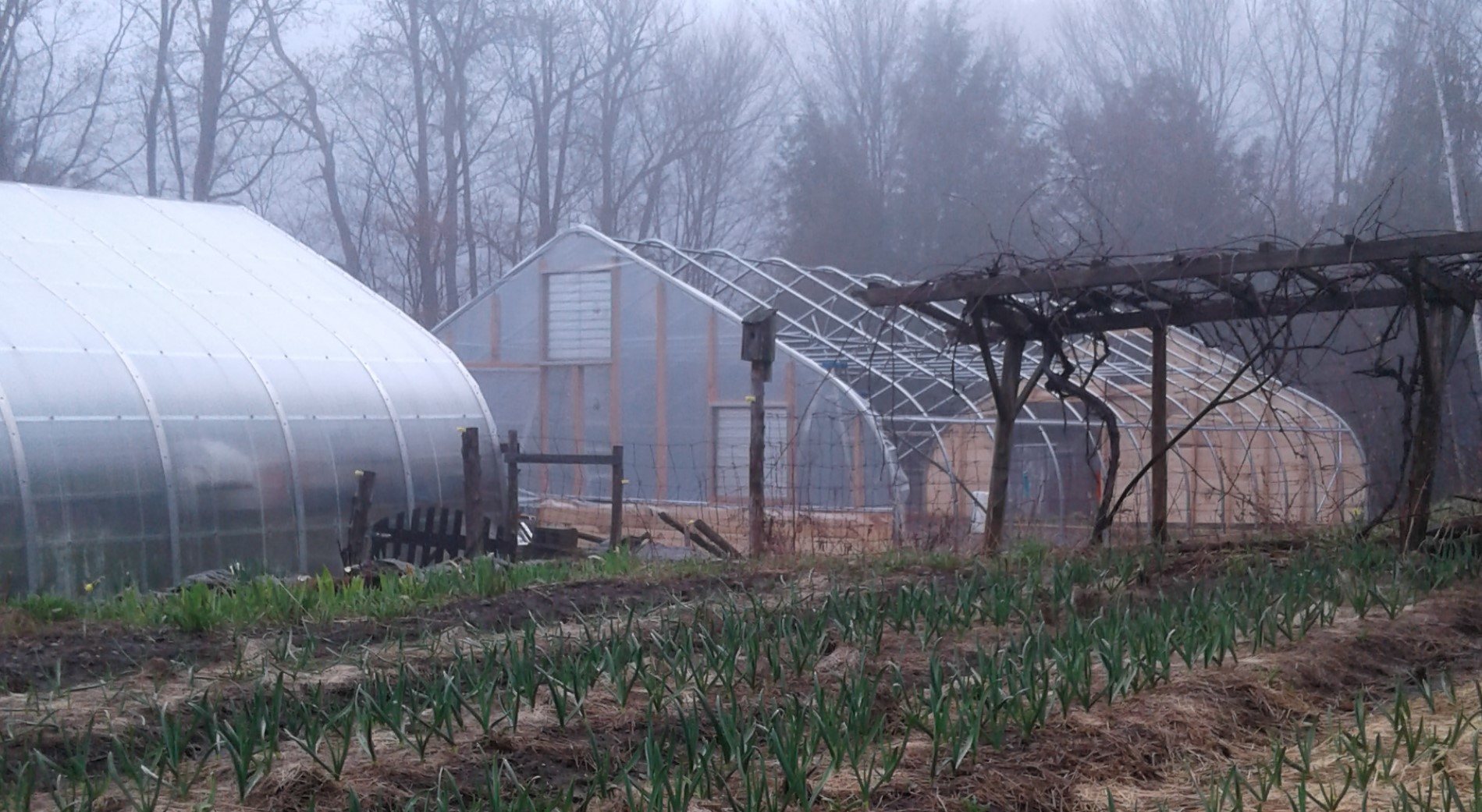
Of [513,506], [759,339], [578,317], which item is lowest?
[513,506]

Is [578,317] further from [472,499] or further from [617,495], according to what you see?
[472,499]

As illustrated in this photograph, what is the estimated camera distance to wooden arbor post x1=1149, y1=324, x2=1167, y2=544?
962cm

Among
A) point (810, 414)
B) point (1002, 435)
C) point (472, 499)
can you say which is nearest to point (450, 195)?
point (810, 414)

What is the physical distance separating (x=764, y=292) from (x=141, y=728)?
2663cm

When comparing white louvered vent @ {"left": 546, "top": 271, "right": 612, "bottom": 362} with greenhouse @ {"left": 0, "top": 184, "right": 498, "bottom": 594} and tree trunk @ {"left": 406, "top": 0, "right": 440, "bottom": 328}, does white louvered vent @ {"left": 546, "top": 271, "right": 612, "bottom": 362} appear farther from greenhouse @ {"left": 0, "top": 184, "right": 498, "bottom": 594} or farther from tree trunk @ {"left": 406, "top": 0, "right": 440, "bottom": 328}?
tree trunk @ {"left": 406, "top": 0, "right": 440, "bottom": 328}

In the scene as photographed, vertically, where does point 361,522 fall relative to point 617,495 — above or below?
below

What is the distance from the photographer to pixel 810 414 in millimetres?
17281

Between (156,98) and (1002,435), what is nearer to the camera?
(1002,435)

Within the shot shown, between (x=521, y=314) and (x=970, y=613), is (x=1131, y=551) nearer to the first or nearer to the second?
(x=970, y=613)

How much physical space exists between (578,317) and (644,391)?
67.7 inches

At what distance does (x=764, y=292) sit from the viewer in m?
31.3

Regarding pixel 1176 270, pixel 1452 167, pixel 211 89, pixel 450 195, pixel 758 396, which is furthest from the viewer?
pixel 450 195

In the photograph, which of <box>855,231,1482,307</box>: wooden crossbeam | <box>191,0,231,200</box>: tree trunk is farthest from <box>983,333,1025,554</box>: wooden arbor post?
<box>191,0,231,200</box>: tree trunk

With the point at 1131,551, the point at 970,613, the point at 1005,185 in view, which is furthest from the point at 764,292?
the point at 970,613
